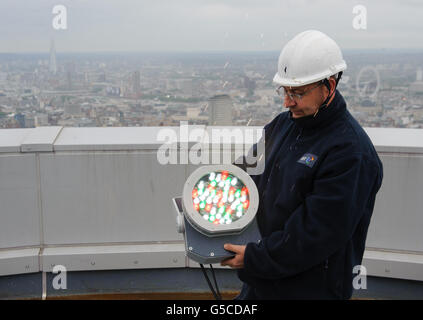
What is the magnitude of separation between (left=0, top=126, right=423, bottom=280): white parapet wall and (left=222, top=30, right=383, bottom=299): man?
5.30 feet

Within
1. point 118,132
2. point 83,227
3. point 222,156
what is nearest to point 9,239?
point 83,227

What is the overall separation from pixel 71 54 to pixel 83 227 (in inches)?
132

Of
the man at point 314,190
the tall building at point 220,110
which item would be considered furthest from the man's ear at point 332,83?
the tall building at point 220,110

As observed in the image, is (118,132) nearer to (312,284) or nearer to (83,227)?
(83,227)

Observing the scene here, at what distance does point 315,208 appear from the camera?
1.72 metres

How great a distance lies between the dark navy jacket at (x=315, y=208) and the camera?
1715mm

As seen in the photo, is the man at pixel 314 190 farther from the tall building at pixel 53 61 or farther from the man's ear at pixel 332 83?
the tall building at pixel 53 61

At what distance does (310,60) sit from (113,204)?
2181 mm

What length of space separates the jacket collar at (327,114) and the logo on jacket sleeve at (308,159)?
4.9 inches

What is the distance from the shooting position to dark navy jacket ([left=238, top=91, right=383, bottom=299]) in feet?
5.63

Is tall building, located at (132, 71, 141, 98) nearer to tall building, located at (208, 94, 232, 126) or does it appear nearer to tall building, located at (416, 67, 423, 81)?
tall building, located at (208, 94, 232, 126)

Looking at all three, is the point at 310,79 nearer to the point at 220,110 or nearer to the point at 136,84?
the point at 220,110

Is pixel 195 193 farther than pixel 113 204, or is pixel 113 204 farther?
pixel 113 204

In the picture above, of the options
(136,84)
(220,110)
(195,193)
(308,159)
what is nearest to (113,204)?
(220,110)
